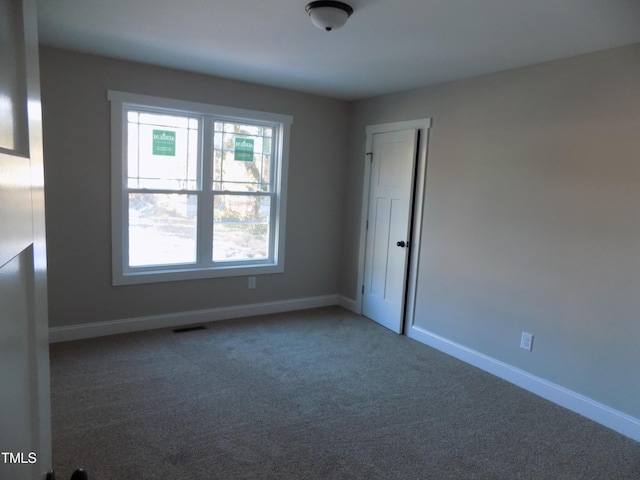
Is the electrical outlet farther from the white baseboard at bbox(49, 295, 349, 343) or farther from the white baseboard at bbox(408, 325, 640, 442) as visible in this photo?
the white baseboard at bbox(49, 295, 349, 343)

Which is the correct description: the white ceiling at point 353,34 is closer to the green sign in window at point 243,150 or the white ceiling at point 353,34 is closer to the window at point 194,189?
the window at point 194,189

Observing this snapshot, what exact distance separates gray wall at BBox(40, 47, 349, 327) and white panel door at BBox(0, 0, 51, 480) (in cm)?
321

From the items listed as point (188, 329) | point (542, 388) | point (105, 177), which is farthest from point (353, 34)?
point (188, 329)

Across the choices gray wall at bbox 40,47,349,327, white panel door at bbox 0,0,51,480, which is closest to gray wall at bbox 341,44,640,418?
gray wall at bbox 40,47,349,327

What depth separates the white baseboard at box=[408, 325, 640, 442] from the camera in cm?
273

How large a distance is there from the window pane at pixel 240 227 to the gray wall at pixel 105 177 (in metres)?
0.26

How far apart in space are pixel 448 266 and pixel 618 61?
6.35ft

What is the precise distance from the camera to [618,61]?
271 cm

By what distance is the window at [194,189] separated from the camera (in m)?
3.87

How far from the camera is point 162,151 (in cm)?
404

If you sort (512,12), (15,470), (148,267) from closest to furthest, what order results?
(15,470) < (512,12) < (148,267)

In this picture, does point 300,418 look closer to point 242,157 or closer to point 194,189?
point 194,189

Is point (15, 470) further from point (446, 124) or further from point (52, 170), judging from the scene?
point (446, 124)

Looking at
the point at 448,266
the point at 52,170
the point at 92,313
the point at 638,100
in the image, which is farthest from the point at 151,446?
the point at 638,100
